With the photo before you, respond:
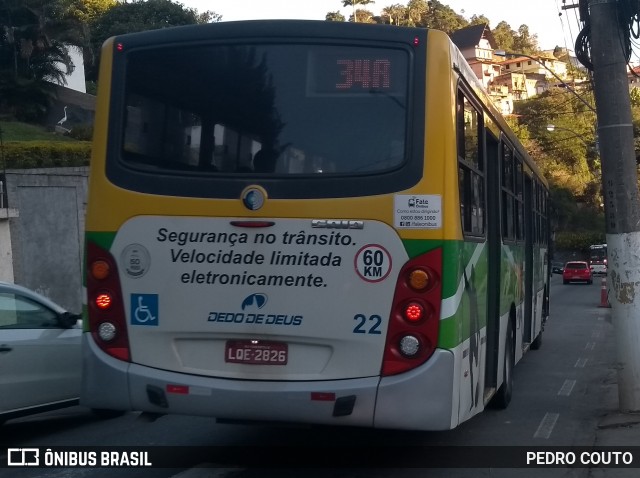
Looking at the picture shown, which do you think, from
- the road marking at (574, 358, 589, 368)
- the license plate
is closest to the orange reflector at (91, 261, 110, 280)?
the license plate

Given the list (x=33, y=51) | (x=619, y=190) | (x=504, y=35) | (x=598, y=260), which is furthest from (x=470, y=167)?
(x=504, y=35)

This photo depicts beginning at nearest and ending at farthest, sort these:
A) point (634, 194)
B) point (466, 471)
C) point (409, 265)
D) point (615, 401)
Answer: point (409, 265) < point (466, 471) < point (634, 194) < point (615, 401)

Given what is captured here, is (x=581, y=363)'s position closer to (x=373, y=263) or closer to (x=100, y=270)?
(x=373, y=263)

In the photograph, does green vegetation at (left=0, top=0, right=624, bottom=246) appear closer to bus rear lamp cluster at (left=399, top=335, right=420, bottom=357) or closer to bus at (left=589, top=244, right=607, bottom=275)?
bus at (left=589, top=244, right=607, bottom=275)

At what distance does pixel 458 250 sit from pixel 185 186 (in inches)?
78.4

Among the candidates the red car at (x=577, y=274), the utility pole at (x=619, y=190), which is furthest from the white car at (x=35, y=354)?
the red car at (x=577, y=274)

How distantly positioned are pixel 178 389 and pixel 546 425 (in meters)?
4.64

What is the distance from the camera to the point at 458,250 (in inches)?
253

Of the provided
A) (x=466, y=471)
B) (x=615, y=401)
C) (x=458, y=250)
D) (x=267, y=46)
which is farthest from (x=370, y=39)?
(x=615, y=401)

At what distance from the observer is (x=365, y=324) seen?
245 inches

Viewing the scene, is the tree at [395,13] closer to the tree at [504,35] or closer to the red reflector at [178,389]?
the tree at [504,35]

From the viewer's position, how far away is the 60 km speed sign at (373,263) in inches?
244

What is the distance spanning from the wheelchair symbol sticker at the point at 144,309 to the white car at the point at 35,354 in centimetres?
234

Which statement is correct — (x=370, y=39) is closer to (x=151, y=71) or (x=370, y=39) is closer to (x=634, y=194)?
(x=151, y=71)
